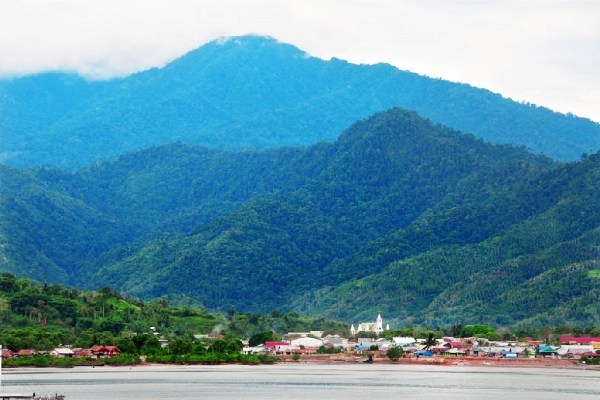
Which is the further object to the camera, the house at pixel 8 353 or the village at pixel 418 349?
the village at pixel 418 349

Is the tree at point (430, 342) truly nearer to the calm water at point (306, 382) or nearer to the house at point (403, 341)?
the house at point (403, 341)

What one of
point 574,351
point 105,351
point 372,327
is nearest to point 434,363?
point 574,351

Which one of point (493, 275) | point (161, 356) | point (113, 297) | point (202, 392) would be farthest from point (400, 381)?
point (493, 275)

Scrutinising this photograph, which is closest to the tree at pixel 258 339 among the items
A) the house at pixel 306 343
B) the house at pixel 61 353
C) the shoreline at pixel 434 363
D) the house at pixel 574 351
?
the house at pixel 306 343

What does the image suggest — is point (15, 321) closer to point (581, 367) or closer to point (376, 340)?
point (376, 340)

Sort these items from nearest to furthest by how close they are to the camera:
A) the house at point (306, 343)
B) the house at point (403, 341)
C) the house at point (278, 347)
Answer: the house at point (278, 347) → the house at point (306, 343) → the house at point (403, 341)

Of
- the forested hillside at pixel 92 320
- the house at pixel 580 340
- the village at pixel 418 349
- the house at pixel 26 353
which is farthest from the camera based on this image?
the house at pixel 580 340

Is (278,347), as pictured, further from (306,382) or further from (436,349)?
(306,382)
